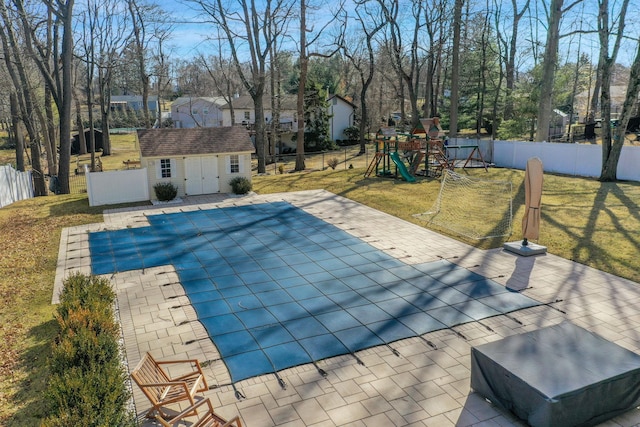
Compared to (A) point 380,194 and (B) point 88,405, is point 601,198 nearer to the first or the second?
(A) point 380,194

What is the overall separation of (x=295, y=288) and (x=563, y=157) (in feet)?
66.6

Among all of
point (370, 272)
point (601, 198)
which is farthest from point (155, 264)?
point (601, 198)

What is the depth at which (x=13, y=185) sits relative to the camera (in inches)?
891

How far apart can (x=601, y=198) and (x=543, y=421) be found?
53.3 ft

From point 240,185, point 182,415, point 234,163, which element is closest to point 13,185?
point 234,163

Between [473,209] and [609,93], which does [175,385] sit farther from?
[609,93]

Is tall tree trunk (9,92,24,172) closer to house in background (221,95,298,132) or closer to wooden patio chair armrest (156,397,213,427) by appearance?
house in background (221,95,298,132)

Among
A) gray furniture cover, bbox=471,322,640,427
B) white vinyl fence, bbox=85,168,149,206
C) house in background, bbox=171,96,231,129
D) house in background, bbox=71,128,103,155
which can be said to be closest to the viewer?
gray furniture cover, bbox=471,322,640,427

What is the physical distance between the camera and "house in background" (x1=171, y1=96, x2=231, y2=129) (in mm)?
62188

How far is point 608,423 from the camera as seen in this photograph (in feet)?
20.2

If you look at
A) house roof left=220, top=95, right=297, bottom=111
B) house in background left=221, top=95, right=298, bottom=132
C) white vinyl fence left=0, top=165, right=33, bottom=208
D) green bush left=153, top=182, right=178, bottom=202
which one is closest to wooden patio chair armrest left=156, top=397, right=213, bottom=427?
green bush left=153, top=182, right=178, bottom=202

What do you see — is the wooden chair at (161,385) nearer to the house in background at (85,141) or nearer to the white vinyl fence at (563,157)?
the white vinyl fence at (563,157)

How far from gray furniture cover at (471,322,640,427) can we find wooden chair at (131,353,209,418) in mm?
3878

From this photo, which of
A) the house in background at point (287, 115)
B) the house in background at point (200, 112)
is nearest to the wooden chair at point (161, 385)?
the house in background at point (287, 115)
